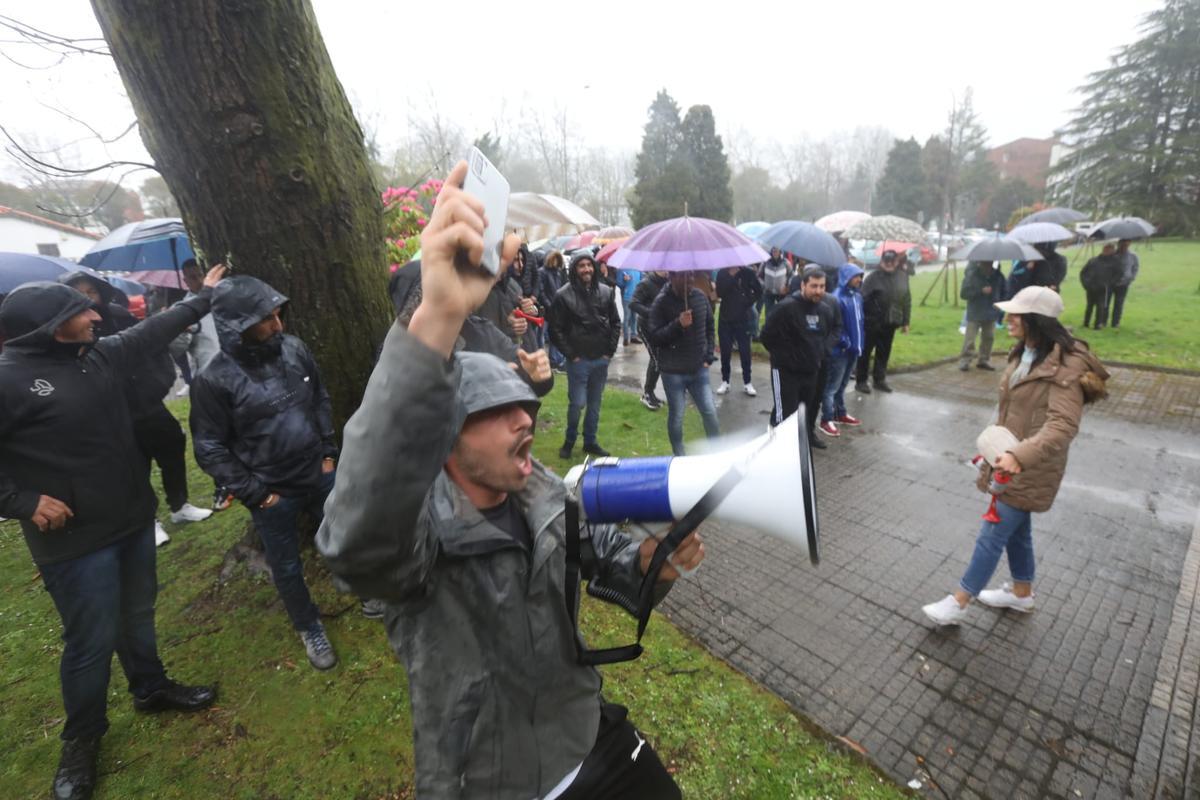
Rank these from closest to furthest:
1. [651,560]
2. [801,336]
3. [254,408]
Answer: [651,560] < [254,408] < [801,336]

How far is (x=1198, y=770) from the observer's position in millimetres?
2566

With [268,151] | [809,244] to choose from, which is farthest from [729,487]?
[809,244]

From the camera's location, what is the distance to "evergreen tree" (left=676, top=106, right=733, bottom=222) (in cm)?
3466

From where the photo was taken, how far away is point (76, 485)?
8.36 feet

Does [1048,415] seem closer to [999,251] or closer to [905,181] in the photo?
[999,251]

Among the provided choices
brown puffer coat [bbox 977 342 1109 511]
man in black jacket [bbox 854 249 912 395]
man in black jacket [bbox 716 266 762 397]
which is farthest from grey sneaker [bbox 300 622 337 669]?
man in black jacket [bbox 854 249 912 395]

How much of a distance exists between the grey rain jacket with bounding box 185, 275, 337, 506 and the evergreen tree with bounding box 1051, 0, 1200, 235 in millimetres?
41284

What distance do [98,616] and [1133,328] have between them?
15121 millimetres

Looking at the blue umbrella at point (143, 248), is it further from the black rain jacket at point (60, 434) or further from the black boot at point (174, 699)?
the black boot at point (174, 699)

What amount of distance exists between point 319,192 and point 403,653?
2.86 metres

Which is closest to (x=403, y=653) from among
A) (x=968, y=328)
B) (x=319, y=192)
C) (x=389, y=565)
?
(x=389, y=565)

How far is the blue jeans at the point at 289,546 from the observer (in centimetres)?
300

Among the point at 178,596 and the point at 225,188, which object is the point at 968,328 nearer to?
the point at 225,188

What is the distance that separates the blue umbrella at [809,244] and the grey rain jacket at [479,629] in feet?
18.9
